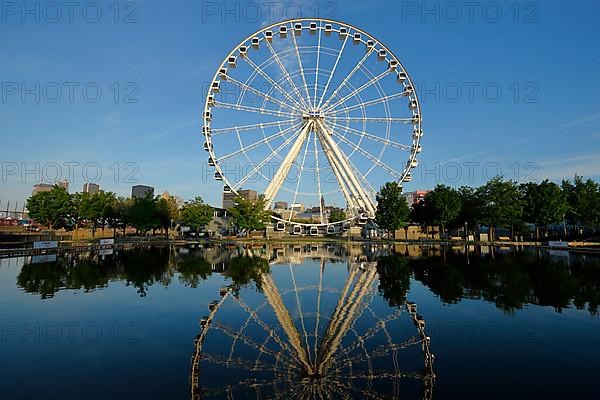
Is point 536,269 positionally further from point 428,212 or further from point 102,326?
point 428,212

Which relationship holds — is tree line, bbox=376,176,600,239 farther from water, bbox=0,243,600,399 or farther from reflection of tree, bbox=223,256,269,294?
water, bbox=0,243,600,399

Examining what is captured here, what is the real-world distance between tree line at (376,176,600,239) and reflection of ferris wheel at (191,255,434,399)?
152 feet

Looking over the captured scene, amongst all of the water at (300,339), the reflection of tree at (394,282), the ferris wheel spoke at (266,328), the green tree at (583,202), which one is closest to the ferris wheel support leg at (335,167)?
the reflection of tree at (394,282)

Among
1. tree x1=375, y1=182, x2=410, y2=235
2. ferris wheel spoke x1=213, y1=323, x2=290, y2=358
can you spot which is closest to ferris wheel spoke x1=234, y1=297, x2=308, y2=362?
ferris wheel spoke x1=213, y1=323, x2=290, y2=358

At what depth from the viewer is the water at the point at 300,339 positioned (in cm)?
652

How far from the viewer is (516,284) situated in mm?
16828

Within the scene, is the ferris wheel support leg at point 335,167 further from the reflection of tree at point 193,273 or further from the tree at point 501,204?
the tree at point 501,204

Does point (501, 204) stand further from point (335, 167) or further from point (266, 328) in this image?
point (266, 328)

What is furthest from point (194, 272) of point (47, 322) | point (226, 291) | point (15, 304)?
point (47, 322)

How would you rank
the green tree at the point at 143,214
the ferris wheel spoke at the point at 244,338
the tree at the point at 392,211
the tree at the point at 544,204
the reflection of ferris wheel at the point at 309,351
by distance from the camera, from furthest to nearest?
the green tree at the point at 143,214 → the tree at the point at 392,211 → the tree at the point at 544,204 → the ferris wheel spoke at the point at 244,338 → the reflection of ferris wheel at the point at 309,351

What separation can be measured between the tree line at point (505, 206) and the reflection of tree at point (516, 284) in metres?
34.4

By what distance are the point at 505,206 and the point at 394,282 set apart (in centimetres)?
4934

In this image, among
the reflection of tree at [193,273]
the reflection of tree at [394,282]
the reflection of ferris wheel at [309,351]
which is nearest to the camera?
the reflection of ferris wheel at [309,351]

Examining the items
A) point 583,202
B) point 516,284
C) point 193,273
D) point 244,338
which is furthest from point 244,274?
point 583,202
